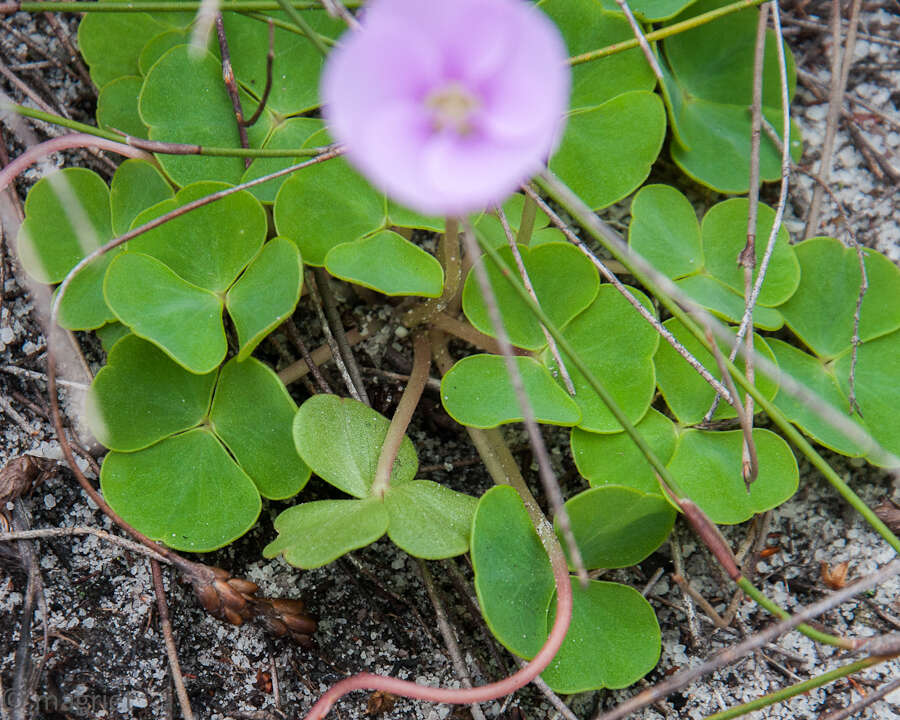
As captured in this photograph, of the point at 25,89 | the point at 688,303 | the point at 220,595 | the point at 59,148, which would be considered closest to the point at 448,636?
the point at 220,595

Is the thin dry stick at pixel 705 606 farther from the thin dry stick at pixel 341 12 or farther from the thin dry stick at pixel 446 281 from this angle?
the thin dry stick at pixel 341 12

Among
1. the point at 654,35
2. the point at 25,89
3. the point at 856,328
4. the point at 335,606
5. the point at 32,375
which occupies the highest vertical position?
the point at 654,35

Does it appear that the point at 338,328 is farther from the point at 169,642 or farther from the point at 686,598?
the point at 686,598

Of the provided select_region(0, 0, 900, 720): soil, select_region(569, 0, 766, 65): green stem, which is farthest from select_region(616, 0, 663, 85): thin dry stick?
select_region(0, 0, 900, 720): soil

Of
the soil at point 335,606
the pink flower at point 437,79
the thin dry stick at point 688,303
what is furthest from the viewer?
the soil at point 335,606

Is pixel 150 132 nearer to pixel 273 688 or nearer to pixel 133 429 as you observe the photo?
pixel 133 429

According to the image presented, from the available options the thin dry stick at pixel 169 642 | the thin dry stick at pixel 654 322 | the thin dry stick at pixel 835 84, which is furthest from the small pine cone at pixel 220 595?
the thin dry stick at pixel 835 84

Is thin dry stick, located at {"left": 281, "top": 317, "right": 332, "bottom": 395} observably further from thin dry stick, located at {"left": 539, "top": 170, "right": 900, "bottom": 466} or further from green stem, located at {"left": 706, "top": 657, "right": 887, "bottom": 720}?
green stem, located at {"left": 706, "top": 657, "right": 887, "bottom": 720}
